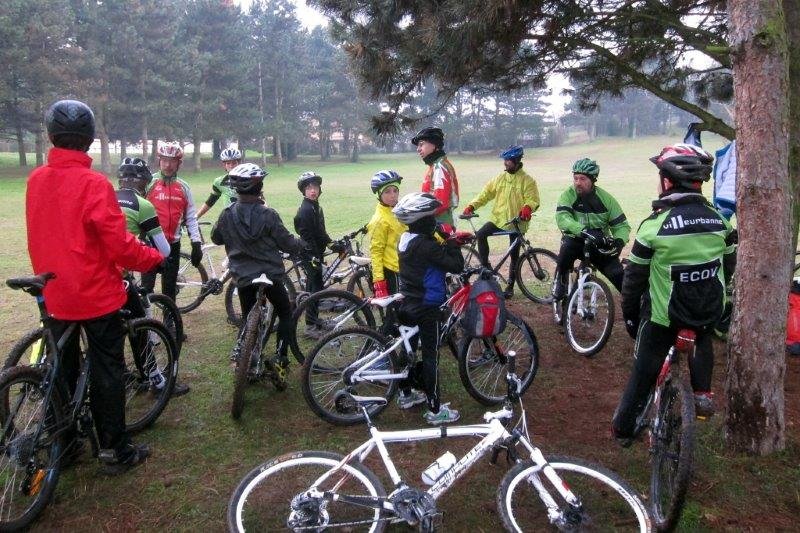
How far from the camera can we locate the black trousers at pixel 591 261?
556 centimetres

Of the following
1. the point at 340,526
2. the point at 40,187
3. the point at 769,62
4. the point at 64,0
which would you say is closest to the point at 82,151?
the point at 40,187

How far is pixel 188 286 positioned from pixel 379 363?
409 centimetres

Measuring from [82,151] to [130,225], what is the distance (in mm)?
1613

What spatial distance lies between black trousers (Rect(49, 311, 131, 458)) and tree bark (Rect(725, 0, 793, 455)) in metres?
3.61

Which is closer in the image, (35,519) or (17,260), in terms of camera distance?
(35,519)

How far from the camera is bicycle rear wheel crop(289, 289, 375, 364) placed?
500cm

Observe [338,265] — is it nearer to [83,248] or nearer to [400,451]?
[400,451]

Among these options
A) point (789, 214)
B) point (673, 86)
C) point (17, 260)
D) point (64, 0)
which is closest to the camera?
point (789, 214)

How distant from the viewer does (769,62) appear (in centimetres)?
316

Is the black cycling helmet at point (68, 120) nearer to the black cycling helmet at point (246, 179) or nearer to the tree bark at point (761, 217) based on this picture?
the black cycling helmet at point (246, 179)

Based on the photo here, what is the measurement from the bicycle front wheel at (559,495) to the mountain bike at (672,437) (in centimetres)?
22

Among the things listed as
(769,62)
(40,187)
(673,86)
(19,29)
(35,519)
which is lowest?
(35,519)

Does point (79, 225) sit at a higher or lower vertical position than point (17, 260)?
higher

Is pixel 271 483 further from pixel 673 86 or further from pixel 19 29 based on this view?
pixel 19 29
